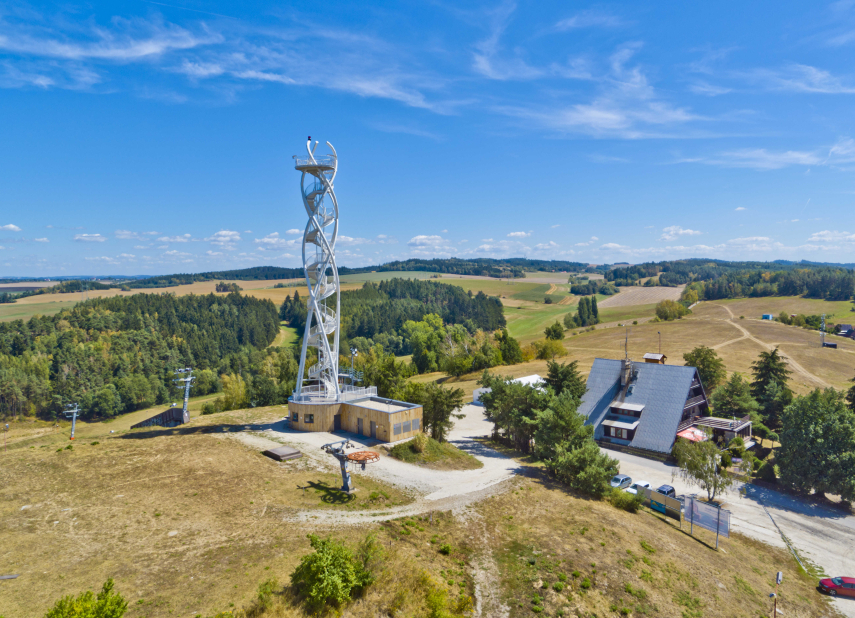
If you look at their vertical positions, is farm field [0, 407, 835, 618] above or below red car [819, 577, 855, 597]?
above

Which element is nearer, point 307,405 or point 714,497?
point 714,497

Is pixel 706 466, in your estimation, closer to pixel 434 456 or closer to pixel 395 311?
pixel 434 456

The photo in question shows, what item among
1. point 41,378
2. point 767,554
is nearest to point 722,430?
point 767,554

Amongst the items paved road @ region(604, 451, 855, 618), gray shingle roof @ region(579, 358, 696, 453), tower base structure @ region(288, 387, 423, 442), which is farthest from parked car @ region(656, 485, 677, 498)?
tower base structure @ region(288, 387, 423, 442)

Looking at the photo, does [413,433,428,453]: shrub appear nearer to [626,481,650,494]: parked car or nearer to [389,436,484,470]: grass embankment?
[389,436,484,470]: grass embankment

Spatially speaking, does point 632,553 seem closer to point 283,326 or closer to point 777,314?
point 777,314

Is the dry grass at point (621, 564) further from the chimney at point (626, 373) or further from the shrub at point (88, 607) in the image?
the chimney at point (626, 373)

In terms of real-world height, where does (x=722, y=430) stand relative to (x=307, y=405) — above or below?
below
